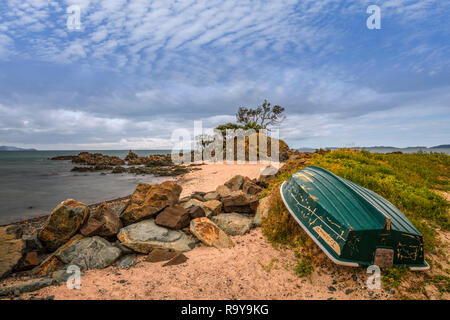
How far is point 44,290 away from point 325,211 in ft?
14.6

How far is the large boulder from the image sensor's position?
5.38m

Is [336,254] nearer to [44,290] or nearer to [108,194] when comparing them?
[44,290]

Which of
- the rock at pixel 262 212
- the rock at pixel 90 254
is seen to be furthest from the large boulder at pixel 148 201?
the rock at pixel 262 212

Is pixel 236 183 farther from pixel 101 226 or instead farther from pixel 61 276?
pixel 61 276

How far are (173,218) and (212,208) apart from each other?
1.17 m

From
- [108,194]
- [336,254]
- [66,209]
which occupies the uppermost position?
[66,209]

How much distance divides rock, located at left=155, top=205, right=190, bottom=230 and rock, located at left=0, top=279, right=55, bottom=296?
224cm

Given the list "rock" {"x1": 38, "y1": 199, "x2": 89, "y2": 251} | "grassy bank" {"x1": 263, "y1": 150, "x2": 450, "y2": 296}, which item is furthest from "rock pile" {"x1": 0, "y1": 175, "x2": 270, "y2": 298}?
"grassy bank" {"x1": 263, "y1": 150, "x2": 450, "y2": 296}

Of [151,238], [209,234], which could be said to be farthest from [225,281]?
[151,238]

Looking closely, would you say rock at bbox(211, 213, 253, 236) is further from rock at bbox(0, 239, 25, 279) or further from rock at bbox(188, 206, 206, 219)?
rock at bbox(0, 239, 25, 279)

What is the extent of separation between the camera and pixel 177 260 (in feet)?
13.6
